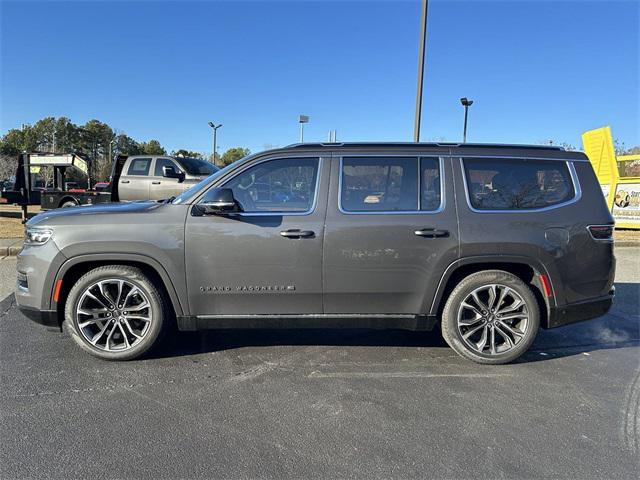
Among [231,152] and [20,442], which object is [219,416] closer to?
[20,442]

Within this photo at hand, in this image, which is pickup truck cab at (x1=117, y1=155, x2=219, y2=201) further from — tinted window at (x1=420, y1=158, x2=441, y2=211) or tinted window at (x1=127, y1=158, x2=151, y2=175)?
tinted window at (x1=420, y1=158, x2=441, y2=211)

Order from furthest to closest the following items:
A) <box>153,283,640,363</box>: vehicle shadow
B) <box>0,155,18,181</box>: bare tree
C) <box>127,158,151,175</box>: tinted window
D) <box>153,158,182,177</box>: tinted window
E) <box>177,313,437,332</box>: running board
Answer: <box>0,155,18,181</box>: bare tree, <box>127,158,151,175</box>: tinted window, <box>153,158,182,177</box>: tinted window, <box>153,283,640,363</box>: vehicle shadow, <box>177,313,437,332</box>: running board

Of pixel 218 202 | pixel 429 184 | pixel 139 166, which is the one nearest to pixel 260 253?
pixel 218 202

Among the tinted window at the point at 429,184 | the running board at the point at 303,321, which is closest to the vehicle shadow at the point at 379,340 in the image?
the running board at the point at 303,321

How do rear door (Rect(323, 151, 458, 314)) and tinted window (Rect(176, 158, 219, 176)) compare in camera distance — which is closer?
rear door (Rect(323, 151, 458, 314))

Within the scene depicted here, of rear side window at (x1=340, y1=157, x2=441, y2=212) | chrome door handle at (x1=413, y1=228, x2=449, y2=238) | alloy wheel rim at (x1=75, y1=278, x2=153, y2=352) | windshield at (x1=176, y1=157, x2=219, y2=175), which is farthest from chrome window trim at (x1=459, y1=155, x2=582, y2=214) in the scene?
windshield at (x1=176, y1=157, x2=219, y2=175)

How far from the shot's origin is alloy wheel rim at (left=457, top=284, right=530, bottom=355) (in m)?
3.80

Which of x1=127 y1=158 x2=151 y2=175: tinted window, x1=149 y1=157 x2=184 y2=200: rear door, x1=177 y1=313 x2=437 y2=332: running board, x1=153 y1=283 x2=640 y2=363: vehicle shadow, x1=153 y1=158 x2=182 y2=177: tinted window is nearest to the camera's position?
x1=177 y1=313 x2=437 y2=332: running board

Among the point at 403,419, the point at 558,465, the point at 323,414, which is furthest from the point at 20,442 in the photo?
the point at 558,465

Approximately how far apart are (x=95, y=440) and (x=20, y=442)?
0.45m

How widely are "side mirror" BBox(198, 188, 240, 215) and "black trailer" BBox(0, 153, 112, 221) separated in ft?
34.8

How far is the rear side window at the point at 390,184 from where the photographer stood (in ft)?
12.3

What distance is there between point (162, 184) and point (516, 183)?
9570mm

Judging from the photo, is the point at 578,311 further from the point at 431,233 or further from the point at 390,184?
the point at 390,184
